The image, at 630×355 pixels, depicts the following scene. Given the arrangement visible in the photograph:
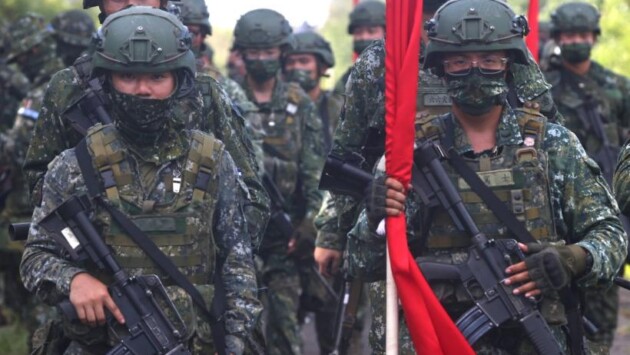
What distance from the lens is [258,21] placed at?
1178cm

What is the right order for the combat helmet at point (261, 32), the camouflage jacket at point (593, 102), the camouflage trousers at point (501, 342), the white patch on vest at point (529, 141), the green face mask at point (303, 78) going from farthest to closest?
the green face mask at point (303, 78) < the camouflage jacket at point (593, 102) < the combat helmet at point (261, 32) < the white patch on vest at point (529, 141) < the camouflage trousers at point (501, 342)

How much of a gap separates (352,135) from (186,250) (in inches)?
67.9

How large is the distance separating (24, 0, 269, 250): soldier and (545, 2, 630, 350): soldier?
4903mm

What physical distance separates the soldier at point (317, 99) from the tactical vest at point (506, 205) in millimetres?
3749

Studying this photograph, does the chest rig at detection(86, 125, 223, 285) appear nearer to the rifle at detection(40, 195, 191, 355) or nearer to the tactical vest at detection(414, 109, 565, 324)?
the rifle at detection(40, 195, 191, 355)

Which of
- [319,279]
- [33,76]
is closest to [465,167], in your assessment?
[319,279]

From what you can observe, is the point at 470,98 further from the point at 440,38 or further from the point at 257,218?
the point at 257,218

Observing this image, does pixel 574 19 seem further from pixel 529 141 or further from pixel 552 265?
pixel 552 265

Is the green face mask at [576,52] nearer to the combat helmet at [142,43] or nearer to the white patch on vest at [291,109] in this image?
the white patch on vest at [291,109]

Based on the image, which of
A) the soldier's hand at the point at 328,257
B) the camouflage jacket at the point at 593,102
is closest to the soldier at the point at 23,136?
the soldier's hand at the point at 328,257

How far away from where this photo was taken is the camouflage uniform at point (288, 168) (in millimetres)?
11008

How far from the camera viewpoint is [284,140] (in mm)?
11469

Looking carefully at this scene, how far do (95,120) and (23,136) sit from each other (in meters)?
4.88

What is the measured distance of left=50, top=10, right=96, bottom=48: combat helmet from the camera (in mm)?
12086
